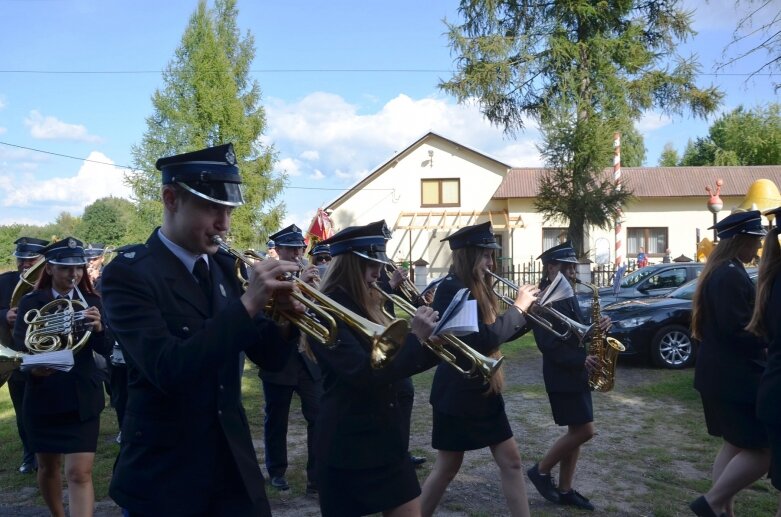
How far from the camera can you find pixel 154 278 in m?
2.63

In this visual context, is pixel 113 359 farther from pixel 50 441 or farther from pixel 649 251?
pixel 649 251

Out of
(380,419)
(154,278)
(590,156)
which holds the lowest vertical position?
(380,419)

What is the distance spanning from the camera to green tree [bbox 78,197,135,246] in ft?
223

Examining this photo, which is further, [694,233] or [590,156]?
[694,233]

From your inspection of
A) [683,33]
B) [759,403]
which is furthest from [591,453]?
[683,33]

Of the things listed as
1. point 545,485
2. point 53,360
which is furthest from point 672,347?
point 53,360

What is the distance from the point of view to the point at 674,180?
33.8 meters

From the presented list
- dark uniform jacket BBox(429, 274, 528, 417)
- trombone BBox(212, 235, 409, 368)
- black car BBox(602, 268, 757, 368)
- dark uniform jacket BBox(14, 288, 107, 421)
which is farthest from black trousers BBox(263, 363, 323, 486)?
black car BBox(602, 268, 757, 368)

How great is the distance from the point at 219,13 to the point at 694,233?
2279cm

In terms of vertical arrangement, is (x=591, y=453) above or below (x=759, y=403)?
below

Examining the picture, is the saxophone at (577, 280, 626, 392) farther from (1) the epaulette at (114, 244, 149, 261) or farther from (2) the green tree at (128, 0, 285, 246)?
(2) the green tree at (128, 0, 285, 246)

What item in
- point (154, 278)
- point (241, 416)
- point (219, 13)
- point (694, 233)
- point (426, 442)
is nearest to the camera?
point (154, 278)

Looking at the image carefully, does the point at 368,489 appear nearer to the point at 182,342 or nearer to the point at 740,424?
the point at 182,342

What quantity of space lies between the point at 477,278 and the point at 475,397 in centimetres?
75
